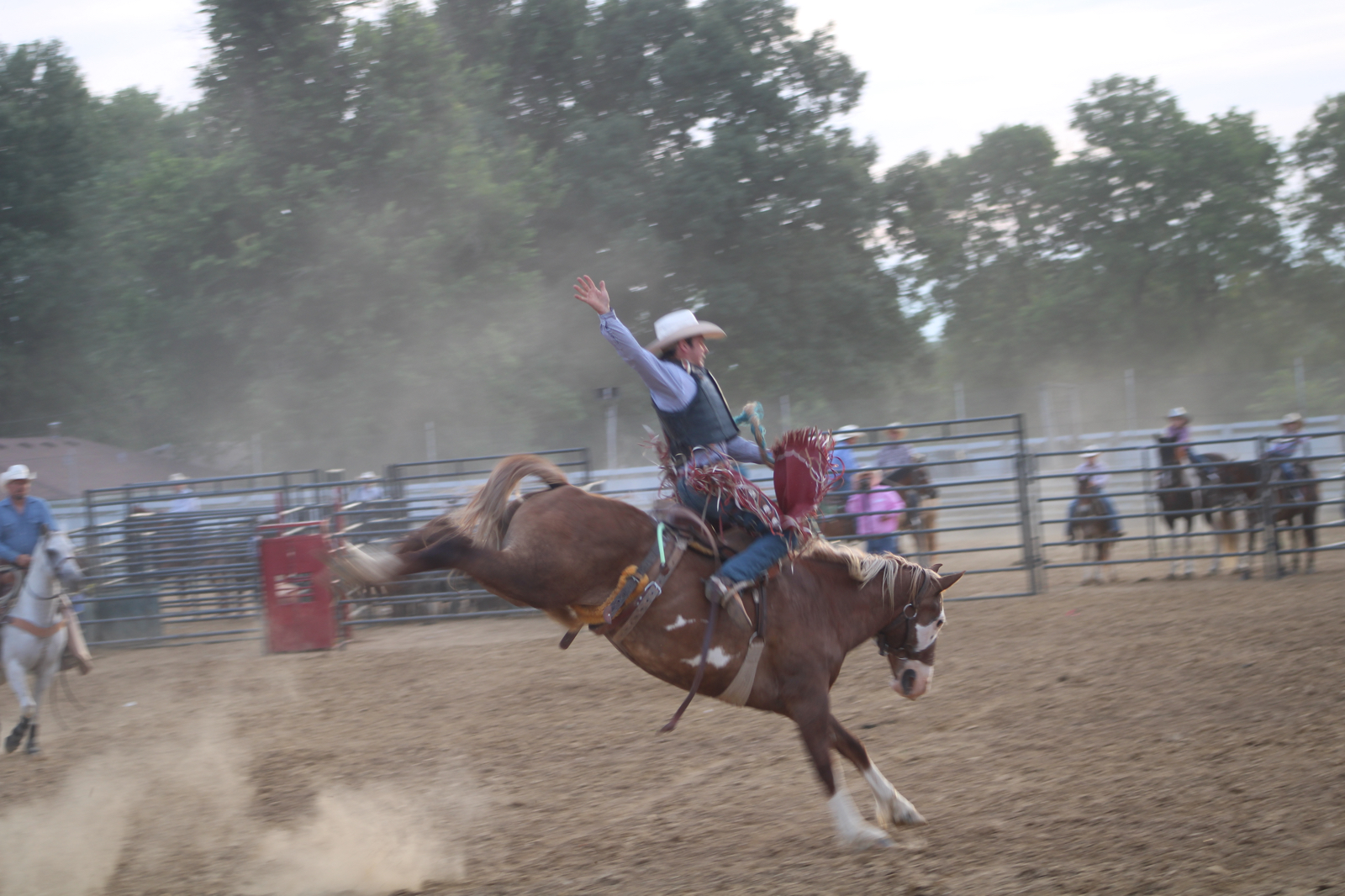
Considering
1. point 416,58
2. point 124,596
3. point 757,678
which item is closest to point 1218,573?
point 757,678

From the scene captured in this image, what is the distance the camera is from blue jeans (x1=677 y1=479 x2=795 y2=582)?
4.47m

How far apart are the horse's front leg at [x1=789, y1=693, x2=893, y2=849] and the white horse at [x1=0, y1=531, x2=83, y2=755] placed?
18.4 feet

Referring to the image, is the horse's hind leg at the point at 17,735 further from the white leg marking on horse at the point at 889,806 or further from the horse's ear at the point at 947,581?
the horse's ear at the point at 947,581

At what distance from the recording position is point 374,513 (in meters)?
12.9

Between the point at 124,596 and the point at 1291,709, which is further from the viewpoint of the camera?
the point at 124,596

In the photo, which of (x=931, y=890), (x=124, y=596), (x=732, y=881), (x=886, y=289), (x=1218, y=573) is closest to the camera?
(x=931, y=890)

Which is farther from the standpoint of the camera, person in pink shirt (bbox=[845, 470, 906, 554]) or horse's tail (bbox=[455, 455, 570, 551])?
person in pink shirt (bbox=[845, 470, 906, 554])

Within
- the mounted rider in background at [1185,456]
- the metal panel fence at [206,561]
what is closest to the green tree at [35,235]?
the metal panel fence at [206,561]

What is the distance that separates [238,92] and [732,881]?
27290 mm

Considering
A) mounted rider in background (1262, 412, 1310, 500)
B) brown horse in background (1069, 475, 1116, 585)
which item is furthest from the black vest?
mounted rider in background (1262, 412, 1310, 500)

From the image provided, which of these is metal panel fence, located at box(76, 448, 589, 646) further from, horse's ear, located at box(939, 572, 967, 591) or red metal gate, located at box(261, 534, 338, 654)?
horse's ear, located at box(939, 572, 967, 591)

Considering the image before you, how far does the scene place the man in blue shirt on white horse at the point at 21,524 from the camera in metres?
7.98

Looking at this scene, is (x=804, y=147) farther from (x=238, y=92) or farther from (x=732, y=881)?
(x=732, y=881)

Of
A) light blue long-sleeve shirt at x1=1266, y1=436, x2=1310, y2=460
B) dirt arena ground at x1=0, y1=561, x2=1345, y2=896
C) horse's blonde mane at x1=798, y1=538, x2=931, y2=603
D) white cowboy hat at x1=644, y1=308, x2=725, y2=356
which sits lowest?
dirt arena ground at x1=0, y1=561, x2=1345, y2=896
